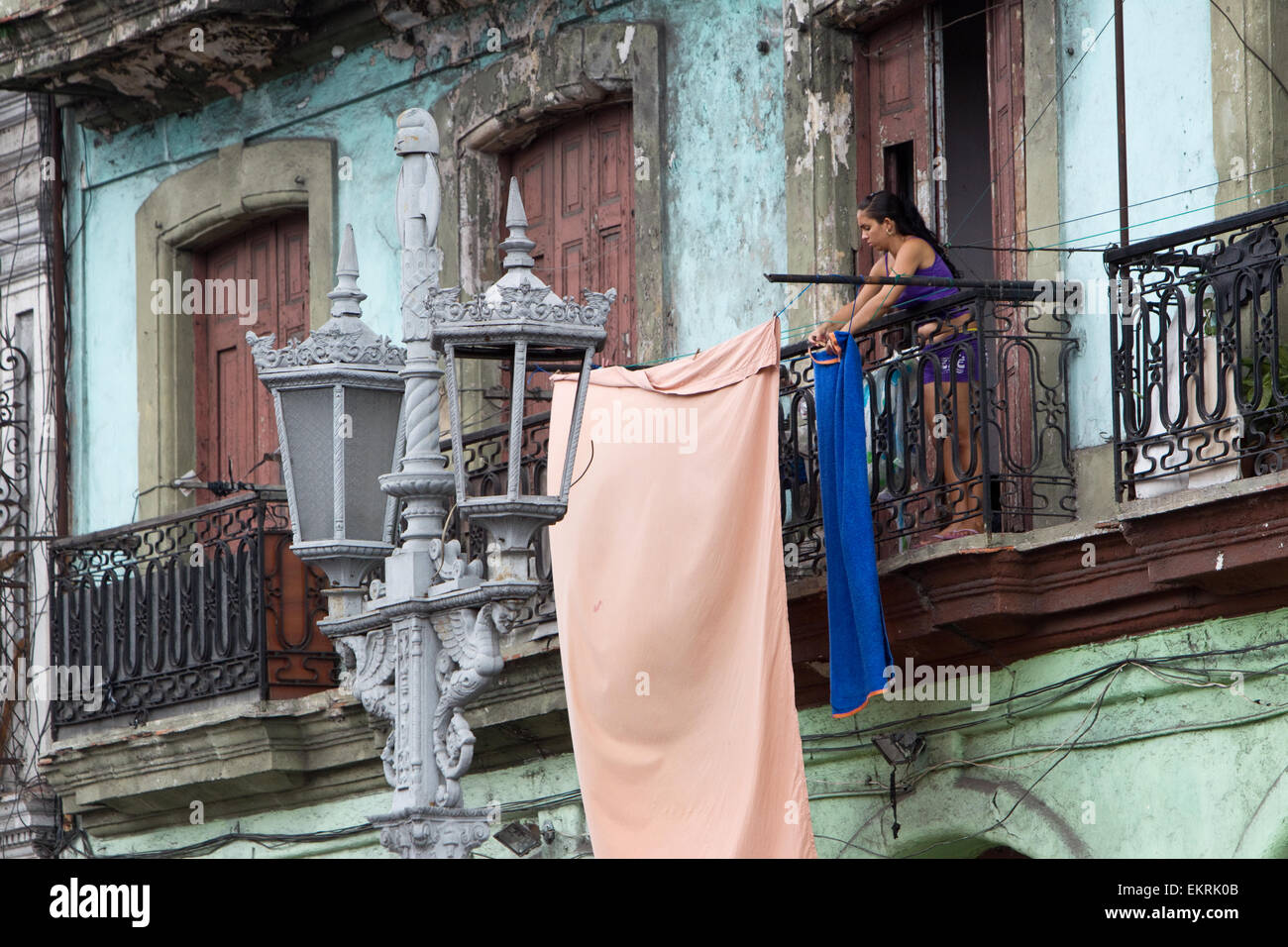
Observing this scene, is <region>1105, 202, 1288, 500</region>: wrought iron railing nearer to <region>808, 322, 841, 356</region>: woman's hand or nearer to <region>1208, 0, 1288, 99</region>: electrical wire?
<region>1208, 0, 1288, 99</region>: electrical wire

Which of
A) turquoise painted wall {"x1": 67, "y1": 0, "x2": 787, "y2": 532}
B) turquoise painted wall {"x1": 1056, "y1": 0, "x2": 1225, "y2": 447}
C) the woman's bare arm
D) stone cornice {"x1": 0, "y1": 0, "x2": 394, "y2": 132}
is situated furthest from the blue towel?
stone cornice {"x1": 0, "y1": 0, "x2": 394, "y2": 132}

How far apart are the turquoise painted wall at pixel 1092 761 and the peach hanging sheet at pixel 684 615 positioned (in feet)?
3.01

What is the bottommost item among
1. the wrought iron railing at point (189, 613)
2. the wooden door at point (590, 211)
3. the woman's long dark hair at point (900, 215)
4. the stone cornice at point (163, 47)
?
the wrought iron railing at point (189, 613)

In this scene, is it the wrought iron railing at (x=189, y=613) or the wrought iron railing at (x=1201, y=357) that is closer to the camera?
the wrought iron railing at (x=1201, y=357)

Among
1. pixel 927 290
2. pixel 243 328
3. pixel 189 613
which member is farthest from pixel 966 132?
pixel 243 328

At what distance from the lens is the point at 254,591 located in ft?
46.6

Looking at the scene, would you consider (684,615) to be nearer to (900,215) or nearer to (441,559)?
(900,215)

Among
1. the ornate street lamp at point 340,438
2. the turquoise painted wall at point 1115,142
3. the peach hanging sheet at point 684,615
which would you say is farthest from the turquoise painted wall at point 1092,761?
the ornate street lamp at point 340,438

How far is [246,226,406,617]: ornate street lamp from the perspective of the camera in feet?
31.7

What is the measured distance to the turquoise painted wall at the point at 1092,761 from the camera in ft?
34.0

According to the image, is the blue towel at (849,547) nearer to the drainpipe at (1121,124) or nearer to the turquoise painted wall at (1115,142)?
the turquoise painted wall at (1115,142)

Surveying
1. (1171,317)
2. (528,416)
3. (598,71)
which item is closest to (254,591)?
(528,416)
